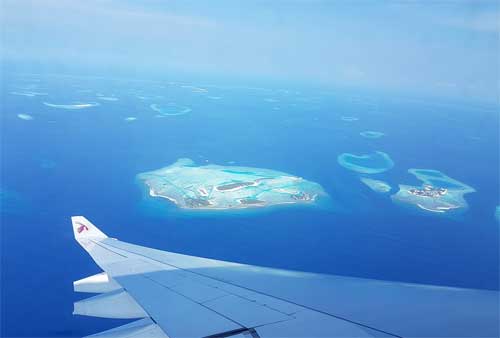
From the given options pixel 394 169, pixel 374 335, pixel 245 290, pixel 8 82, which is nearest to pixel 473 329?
pixel 374 335

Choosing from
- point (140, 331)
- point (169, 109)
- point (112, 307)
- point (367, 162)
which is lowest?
point (367, 162)

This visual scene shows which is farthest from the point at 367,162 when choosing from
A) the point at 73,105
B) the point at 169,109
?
the point at 73,105

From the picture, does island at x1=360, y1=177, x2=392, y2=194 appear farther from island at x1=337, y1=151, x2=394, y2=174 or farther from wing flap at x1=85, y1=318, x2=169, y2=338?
wing flap at x1=85, y1=318, x2=169, y2=338

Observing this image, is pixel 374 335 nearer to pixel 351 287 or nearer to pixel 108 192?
pixel 351 287

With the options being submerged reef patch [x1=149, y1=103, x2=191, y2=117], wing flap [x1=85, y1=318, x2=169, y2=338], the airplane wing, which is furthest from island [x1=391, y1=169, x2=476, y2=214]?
submerged reef patch [x1=149, y1=103, x2=191, y2=117]

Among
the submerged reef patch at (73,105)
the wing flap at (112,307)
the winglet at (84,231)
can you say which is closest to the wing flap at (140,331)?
the wing flap at (112,307)

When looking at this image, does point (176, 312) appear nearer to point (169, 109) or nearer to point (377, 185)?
point (377, 185)
